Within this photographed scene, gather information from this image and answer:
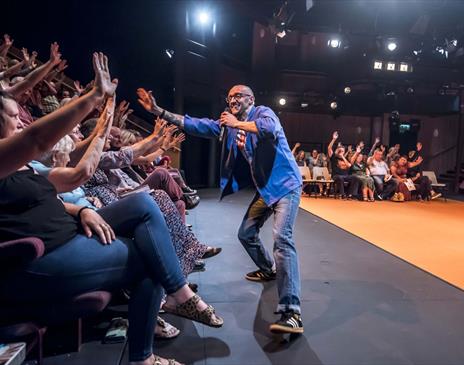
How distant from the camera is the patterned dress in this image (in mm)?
2197

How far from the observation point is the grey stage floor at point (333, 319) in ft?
5.55

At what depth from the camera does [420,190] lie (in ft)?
28.6

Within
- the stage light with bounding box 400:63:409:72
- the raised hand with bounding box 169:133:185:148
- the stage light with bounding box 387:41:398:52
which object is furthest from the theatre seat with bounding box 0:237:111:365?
the stage light with bounding box 400:63:409:72

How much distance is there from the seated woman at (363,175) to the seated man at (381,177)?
0.19m

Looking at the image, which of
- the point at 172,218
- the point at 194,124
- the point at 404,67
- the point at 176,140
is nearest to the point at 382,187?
the point at 404,67

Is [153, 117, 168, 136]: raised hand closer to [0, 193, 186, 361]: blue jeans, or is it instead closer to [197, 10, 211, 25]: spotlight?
[0, 193, 186, 361]: blue jeans

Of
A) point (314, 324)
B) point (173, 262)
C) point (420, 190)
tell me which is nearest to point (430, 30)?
point (420, 190)

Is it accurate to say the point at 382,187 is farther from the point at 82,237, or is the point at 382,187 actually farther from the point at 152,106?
the point at 82,237

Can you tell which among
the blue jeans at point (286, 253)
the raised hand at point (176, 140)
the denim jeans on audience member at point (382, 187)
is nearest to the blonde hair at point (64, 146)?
the blue jeans at point (286, 253)

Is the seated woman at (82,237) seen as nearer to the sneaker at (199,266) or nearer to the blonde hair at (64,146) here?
the blonde hair at (64,146)

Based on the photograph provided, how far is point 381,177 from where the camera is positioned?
8.65 meters

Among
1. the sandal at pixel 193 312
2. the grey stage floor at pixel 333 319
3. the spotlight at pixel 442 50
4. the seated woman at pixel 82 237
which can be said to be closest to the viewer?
the seated woman at pixel 82 237

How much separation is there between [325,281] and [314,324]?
2.49ft

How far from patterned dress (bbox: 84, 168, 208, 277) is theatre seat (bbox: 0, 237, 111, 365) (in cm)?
97
